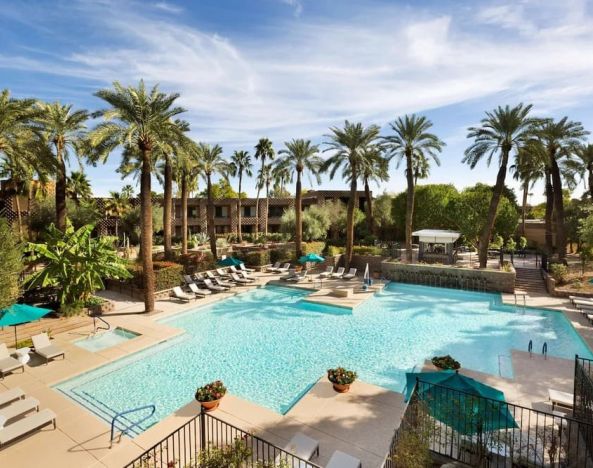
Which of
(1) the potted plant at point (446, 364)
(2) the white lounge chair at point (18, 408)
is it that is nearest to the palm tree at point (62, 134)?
(2) the white lounge chair at point (18, 408)

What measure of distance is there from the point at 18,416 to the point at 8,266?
25.2ft

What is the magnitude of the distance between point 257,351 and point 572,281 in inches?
848

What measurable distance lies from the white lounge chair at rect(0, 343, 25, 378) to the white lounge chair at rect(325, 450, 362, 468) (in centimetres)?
1102

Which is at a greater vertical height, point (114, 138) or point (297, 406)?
point (114, 138)

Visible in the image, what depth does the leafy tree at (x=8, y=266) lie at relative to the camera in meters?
13.3

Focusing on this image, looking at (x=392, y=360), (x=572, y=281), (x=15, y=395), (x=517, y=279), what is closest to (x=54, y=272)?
(x=15, y=395)

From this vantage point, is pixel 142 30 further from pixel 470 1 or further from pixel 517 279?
pixel 517 279

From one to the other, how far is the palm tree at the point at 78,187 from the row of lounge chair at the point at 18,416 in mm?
32342

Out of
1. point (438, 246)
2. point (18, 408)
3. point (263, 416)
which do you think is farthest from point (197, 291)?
point (438, 246)

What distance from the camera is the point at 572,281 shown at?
21734mm

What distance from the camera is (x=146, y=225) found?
17578mm

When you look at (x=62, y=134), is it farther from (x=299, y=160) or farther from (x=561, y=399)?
(x=561, y=399)

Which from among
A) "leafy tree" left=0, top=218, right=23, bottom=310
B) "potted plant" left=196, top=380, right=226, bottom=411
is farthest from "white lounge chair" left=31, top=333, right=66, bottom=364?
"potted plant" left=196, top=380, right=226, bottom=411

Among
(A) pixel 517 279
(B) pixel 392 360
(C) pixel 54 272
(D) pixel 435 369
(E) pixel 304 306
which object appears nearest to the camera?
(D) pixel 435 369
